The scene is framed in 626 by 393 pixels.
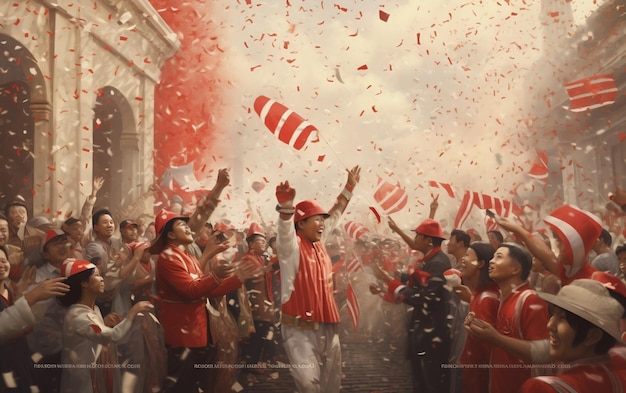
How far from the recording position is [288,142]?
5.28 metres

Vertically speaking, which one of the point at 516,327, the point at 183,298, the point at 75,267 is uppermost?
the point at 75,267

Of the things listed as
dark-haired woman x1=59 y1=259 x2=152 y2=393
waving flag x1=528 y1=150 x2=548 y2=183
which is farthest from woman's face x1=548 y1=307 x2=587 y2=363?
waving flag x1=528 y1=150 x2=548 y2=183

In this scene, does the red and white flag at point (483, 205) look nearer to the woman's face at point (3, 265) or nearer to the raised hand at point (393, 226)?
the raised hand at point (393, 226)

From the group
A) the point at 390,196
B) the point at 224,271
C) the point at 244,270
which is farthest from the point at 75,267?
the point at 390,196

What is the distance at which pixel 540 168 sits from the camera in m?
5.58

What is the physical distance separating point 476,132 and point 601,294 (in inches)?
123

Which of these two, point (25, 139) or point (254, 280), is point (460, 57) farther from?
point (25, 139)

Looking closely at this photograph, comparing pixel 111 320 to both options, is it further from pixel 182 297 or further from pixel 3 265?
pixel 3 265

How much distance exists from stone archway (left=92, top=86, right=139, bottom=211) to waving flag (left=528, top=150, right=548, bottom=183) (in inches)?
125

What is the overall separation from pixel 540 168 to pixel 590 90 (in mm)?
809

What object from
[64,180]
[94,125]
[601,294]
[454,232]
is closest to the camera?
[601,294]

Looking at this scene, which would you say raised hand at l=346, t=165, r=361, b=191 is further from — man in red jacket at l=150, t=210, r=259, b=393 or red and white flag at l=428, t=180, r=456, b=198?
man in red jacket at l=150, t=210, r=259, b=393

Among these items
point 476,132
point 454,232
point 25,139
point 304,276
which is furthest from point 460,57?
point 25,139

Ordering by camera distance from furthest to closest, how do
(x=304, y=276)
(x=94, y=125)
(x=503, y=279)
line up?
1. (x=94, y=125)
2. (x=304, y=276)
3. (x=503, y=279)
